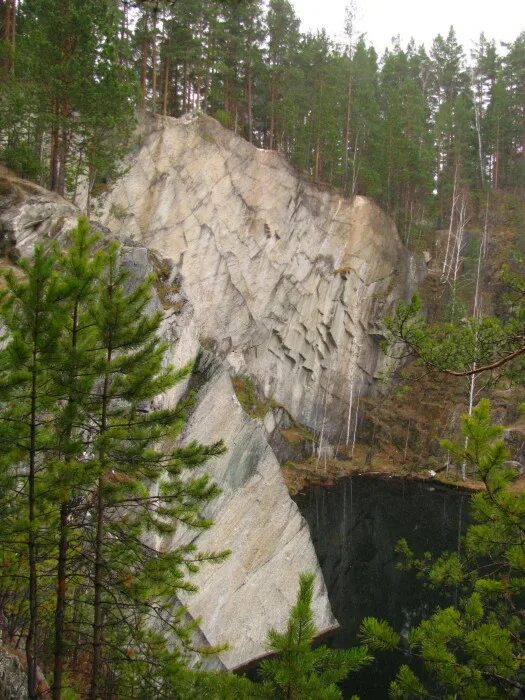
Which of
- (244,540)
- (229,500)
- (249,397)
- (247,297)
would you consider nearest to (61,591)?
(229,500)

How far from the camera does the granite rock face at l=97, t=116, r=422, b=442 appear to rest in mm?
26078

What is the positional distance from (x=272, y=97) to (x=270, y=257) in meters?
10.9

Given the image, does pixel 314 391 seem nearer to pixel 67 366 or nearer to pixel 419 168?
pixel 419 168

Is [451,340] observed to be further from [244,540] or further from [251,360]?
[251,360]

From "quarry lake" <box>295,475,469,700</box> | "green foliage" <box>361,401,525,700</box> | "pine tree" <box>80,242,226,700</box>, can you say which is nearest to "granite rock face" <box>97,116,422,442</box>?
"quarry lake" <box>295,475,469,700</box>

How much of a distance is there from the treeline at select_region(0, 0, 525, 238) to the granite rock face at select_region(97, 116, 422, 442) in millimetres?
2327

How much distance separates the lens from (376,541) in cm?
2238

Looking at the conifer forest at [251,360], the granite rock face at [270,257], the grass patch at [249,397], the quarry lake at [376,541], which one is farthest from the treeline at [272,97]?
the quarry lake at [376,541]

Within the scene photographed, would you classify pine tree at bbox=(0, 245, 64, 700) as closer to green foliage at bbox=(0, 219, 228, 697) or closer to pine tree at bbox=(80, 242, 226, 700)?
green foliage at bbox=(0, 219, 228, 697)

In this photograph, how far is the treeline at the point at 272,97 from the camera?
15.3 m

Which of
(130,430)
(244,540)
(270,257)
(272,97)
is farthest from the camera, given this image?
(272,97)

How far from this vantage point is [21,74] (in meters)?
16.0

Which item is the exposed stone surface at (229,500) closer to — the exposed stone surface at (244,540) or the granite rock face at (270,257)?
the exposed stone surface at (244,540)

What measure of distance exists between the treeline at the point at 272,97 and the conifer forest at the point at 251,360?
17 cm
